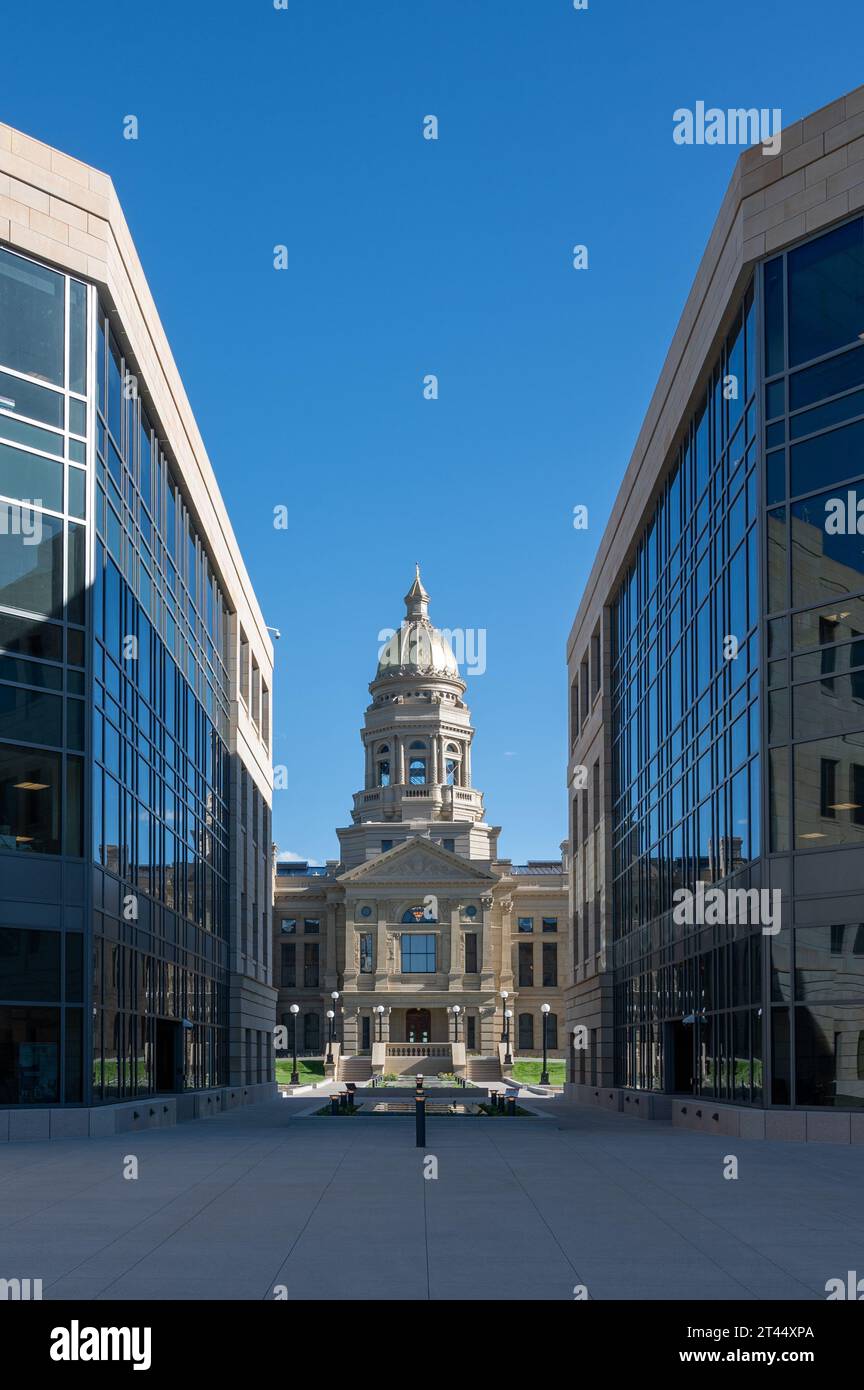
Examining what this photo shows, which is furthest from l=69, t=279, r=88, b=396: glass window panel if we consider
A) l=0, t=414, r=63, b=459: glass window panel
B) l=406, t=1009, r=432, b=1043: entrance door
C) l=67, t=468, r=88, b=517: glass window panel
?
l=406, t=1009, r=432, b=1043: entrance door

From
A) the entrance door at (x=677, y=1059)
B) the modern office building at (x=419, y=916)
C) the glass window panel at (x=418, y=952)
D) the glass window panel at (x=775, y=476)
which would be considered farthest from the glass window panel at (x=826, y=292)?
the glass window panel at (x=418, y=952)

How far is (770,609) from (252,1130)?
15.7 m

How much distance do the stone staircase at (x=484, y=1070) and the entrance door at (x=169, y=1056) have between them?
2298 inches

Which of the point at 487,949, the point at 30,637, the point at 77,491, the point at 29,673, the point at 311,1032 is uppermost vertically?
the point at 77,491

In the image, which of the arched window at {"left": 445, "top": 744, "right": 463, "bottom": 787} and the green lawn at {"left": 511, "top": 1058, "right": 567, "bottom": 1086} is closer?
the green lawn at {"left": 511, "top": 1058, "right": 567, "bottom": 1086}

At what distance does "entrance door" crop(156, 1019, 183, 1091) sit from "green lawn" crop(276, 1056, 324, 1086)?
1691 inches

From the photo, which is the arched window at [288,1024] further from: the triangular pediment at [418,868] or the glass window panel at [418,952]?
the triangular pediment at [418,868]

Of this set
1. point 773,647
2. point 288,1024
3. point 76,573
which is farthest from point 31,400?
point 288,1024

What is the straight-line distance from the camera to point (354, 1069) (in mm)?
101250

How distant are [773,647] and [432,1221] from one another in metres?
16.0

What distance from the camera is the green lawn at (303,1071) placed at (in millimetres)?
87312

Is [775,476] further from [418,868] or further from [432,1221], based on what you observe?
[418,868]

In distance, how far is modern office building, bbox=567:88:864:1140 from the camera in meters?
27.4

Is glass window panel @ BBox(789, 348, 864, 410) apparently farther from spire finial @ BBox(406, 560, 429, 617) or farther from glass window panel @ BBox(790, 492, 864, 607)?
spire finial @ BBox(406, 560, 429, 617)
